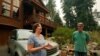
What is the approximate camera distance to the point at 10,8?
2391 centimetres

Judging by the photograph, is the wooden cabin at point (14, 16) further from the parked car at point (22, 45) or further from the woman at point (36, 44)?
the woman at point (36, 44)

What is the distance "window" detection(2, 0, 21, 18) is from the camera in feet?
75.2

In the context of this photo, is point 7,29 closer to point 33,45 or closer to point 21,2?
point 21,2

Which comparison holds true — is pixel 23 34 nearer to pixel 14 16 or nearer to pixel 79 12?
pixel 14 16

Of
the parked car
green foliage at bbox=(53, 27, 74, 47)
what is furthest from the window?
the parked car

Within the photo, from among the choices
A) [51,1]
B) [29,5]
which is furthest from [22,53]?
[51,1]

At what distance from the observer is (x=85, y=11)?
164 ft

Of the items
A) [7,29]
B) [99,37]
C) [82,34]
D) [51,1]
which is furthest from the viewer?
[51,1]

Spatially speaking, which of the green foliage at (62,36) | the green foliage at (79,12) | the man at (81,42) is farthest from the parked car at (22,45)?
the green foliage at (79,12)

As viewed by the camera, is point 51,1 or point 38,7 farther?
point 51,1

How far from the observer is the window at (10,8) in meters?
22.9

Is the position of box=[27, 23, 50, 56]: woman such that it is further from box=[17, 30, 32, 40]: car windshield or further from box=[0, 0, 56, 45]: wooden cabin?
box=[0, 0, 56, 45]: wooden cabin

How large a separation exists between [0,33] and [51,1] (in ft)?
149

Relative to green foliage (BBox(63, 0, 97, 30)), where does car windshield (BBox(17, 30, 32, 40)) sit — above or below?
below
